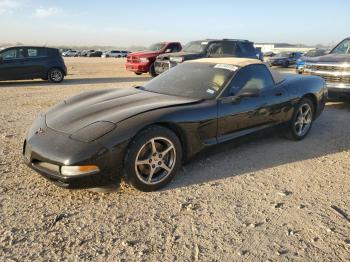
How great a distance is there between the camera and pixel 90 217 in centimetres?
326

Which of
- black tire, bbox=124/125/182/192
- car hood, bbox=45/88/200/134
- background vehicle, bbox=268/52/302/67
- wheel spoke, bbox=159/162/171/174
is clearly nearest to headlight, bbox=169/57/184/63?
car hood, bbox=45/88/200/134

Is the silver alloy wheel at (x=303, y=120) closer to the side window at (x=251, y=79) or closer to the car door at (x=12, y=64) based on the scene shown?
the side window at (x=251, y=79)

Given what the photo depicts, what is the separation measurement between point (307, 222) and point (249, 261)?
2.91 ft

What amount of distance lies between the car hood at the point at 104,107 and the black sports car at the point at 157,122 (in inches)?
0.5

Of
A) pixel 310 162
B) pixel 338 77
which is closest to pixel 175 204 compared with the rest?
pixel 310 162

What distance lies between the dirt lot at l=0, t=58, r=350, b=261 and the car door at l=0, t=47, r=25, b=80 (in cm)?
914

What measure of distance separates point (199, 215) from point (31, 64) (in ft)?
39.1

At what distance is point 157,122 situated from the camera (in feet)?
12.4

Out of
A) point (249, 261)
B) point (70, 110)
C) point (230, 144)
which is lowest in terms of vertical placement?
point (249, 261)

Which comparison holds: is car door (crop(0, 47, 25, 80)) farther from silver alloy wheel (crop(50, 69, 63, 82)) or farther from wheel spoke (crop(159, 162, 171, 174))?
Result: wheel spoke (crop(159, 162, 171, 174))

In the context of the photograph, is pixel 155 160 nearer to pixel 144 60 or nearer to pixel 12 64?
pixel 12 64

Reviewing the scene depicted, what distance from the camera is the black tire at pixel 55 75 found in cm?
1391

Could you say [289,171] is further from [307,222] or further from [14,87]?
[14,87]

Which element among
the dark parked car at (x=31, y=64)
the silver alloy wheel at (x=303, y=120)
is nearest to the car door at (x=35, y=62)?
the dark parked car at (x=31, y=64)
